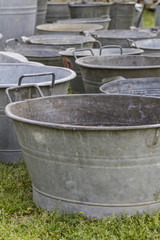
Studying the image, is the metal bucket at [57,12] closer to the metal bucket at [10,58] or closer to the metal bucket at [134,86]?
the metal bucket at [10,58]

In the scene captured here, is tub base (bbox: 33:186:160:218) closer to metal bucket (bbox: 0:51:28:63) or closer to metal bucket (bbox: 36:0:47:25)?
metal bucket (bbox: 0:51:28:63)

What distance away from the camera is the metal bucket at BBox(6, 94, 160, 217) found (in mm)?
2553

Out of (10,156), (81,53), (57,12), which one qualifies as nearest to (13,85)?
(10,156)

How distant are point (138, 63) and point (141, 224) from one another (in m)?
2.34

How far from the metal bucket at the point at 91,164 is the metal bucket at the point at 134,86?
983 mm

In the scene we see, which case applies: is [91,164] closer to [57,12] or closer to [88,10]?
[88,10]

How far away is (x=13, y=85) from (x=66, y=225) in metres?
1.14

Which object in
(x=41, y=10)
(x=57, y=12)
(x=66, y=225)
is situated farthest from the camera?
(x=57, y=12)

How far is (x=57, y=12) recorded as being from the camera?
10141 mm

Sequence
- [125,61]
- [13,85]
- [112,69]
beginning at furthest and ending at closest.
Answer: [125,61] → [112,69] → [13,85]

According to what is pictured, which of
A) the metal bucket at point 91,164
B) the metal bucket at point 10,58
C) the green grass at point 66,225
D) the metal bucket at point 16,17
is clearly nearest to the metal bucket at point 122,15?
the metal bucket at point 16,17

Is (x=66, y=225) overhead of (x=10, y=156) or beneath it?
overhead

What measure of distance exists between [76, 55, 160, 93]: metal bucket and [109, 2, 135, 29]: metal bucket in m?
5.84

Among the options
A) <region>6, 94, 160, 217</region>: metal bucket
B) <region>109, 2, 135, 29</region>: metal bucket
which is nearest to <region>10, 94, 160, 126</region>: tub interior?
<region>6, 94, 160, 217</region>: metal bucket
